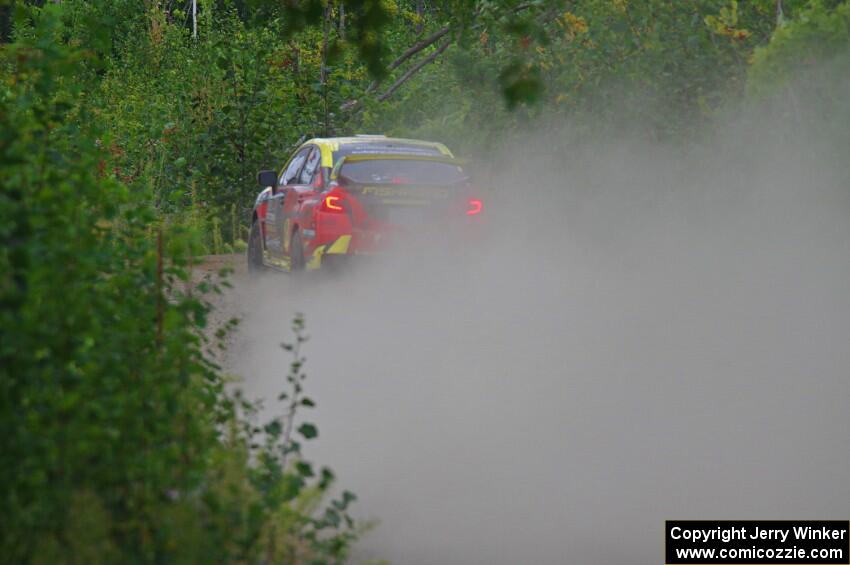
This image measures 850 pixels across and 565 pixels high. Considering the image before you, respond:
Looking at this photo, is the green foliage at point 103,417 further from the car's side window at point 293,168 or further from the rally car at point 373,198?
the car's side window at point 293,168

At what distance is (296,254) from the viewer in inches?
677

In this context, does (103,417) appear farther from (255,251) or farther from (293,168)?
(255,251)

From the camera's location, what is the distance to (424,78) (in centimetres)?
3009

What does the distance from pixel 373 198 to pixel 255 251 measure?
4.08 metres

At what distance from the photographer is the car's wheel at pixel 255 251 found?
1978cm

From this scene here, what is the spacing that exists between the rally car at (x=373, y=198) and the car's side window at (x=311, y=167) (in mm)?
27

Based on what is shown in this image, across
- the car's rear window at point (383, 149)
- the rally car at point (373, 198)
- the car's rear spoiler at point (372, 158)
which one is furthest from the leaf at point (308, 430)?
the car's rear window at point (383, 149)

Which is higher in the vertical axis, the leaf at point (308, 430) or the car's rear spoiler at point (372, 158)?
the car's rear spoiler at point (372, 158)

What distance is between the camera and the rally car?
16281mm

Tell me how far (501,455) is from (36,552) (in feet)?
13.9

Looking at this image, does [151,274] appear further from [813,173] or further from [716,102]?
[716,102]

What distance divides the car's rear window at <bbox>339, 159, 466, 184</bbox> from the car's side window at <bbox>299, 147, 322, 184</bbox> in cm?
68

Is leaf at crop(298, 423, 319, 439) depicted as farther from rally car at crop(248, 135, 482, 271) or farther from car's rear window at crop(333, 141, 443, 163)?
car's rear window at crop(333, 141, 443, 163)

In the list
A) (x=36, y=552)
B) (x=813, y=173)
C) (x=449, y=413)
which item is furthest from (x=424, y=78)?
(x=36, y=552)
